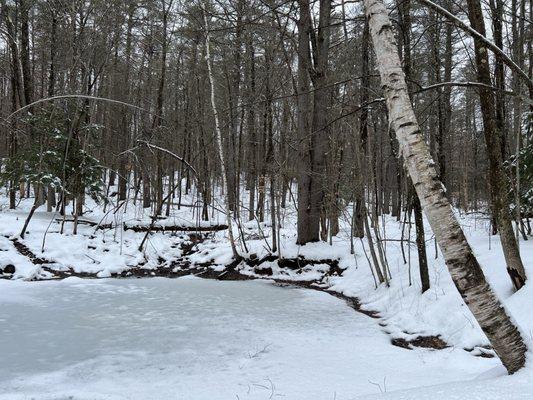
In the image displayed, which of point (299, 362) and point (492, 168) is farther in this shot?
point (492, 168)

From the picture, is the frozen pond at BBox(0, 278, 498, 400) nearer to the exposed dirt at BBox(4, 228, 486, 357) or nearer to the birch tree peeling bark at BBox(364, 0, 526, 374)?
the birch tree peeling bark at BBox(364, 0, 526, 374)

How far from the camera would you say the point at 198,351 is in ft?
15.9

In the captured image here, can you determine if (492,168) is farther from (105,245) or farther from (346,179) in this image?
(105,245)

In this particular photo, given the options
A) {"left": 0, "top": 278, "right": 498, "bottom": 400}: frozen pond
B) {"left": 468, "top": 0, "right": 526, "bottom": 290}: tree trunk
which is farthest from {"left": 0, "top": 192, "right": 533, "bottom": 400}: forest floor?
{"left": 468, "top": 0, "right": 526, "bottom": 290}: tree trunk

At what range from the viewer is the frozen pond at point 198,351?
12.6 ft

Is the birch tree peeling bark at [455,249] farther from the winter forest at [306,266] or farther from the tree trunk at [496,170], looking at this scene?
the tree trunk at [496,170]

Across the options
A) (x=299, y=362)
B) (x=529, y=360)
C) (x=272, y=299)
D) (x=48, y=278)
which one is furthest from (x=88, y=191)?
(x=529, y=360)

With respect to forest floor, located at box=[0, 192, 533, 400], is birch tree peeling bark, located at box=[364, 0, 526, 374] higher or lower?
higher

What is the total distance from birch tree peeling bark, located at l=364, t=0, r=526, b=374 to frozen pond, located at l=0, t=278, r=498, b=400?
1.35 meters

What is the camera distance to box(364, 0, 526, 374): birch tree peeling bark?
2.69 m

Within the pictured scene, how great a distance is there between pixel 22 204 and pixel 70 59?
7668 millimetres

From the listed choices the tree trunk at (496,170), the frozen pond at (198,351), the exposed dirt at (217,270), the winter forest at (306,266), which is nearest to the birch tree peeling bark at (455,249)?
the winter forest at (306,266)

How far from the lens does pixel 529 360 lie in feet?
8.74

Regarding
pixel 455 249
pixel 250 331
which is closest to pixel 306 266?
pixel 250 331
